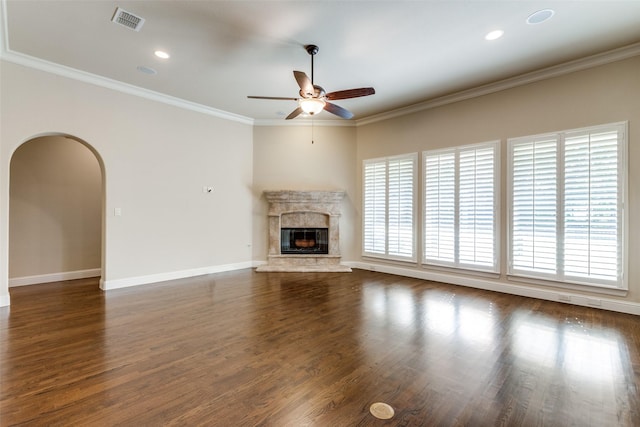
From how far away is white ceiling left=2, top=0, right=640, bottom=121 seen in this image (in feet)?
9.96

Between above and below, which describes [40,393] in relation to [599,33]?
below

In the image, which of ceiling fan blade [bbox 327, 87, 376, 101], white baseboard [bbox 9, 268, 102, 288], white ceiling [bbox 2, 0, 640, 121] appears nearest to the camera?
white ceiling [bbox 2, 0, 640, 121]

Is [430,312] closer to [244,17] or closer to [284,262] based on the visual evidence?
[284,262]

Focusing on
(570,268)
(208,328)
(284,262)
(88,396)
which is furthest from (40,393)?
(570,268)

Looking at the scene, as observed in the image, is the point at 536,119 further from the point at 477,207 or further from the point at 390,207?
the point at 390,207

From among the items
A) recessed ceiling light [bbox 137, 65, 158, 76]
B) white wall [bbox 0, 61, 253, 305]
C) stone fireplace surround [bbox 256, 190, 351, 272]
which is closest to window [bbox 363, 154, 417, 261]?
stone fireplace surround [bbox 256, 190, 351, 272]

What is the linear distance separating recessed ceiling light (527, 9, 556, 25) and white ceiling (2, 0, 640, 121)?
Answer: 0.05 m

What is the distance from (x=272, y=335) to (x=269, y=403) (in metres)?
1.09

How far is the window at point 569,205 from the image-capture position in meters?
3.81

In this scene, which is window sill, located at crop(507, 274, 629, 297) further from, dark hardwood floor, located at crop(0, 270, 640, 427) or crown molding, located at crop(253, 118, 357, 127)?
crown molding, located at crop(253, 118, 357, 127)

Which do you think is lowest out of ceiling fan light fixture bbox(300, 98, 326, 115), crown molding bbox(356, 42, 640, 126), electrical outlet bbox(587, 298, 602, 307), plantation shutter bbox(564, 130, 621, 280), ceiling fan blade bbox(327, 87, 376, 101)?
electrical outlet bbox(587, 298, 602, 307)

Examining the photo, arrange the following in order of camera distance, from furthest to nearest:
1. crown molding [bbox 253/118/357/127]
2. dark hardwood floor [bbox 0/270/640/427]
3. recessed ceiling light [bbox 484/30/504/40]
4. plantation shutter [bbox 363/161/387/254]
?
crown molding [bbox 253/118/357/127] → plantation shutter [bbox 363/161/387/254] → recessed ceiling light [bbox 484/30/504/40] → dark hardwood floor [bbox 0/270/640/427]

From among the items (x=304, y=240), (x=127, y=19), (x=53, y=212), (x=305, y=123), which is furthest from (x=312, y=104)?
(x=53, y=212)

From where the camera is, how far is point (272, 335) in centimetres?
304
